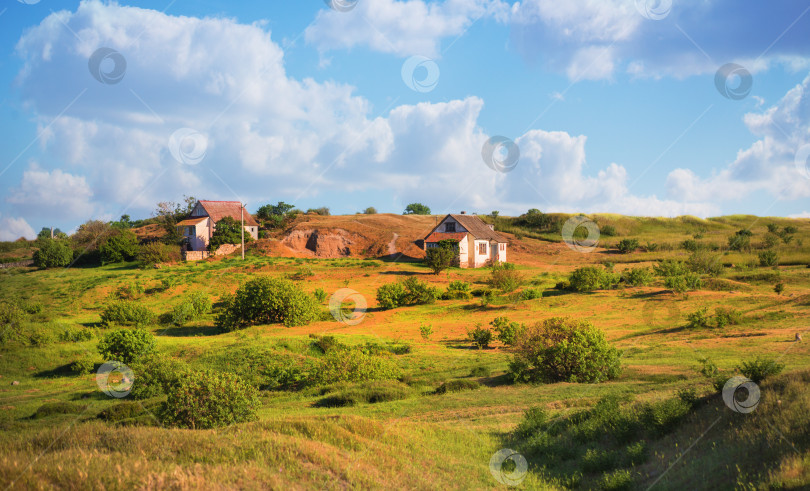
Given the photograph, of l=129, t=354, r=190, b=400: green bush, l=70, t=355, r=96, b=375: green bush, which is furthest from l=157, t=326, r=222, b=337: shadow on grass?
l=129, t=354, r=190, b=400: green bush

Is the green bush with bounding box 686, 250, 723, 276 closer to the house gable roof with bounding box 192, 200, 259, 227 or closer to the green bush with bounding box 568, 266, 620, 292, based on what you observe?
the green bush with bounding box 568, 266, 620, 292

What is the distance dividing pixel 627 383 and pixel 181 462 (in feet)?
48.0

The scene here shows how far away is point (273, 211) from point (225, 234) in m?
23.6

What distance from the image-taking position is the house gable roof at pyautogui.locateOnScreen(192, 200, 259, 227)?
67938 mm

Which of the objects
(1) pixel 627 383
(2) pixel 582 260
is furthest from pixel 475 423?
(2) pixel 582 260

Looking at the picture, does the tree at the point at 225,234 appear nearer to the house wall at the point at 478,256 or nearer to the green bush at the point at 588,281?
the house wall at the point at 478,256

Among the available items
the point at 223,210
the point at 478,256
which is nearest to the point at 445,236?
the point at 478,256

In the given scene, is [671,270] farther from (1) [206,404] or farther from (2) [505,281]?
(1) [206,404]

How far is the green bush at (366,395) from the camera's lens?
1741 centimetres

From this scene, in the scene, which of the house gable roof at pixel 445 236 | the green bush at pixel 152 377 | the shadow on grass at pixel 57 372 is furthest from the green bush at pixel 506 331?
the house gable roof at pixel 445 236

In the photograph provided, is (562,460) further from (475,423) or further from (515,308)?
(515,308)

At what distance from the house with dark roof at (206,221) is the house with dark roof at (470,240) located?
23.6 meters

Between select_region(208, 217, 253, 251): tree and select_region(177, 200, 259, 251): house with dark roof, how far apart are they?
1.91 m

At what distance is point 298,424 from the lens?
920 centimetres
